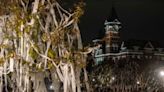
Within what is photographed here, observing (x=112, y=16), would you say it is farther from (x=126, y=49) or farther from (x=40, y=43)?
(x=40, y=43)

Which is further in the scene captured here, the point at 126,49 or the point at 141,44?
the point at 141,44

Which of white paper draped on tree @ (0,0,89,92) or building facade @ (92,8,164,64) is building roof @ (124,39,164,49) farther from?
white paper draped on tree @ (0,0,89,92)

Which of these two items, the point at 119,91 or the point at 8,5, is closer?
the point at 8,5

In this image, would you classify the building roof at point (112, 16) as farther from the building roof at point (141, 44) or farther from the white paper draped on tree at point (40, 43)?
the white paper draped on tree at point (40, 43)

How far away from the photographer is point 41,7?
824 cm

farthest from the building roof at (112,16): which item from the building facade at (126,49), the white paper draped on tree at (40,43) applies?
the white paper draped on tree at (40,43)

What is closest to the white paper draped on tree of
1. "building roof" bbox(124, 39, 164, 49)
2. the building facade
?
the building facade

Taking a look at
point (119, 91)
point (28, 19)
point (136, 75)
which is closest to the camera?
point (28, 19)

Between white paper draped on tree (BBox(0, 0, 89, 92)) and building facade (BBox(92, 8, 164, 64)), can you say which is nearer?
white paper draped on tree (BBox(0, 0, 89, 92))

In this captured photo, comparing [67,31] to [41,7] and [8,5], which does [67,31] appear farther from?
[8,5]

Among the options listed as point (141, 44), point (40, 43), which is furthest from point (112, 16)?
point (40, 43)

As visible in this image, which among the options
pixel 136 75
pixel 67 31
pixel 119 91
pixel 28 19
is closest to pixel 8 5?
pixel 28 19

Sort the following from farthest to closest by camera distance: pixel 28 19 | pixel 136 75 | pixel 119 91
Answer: pixel 136 75 < pixel 119 91 < pixel 28 19

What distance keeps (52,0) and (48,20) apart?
372 mm
